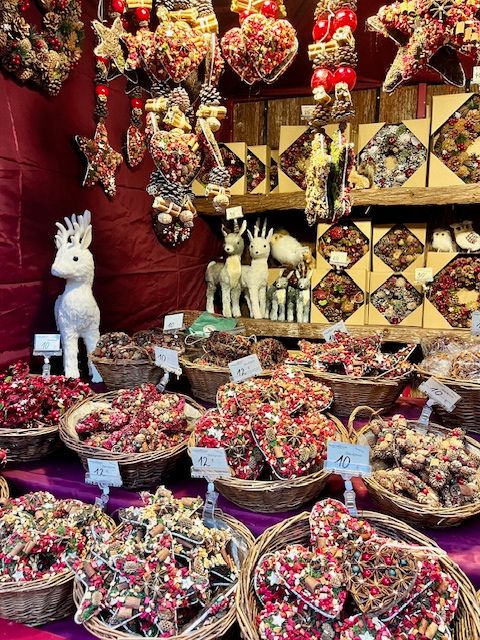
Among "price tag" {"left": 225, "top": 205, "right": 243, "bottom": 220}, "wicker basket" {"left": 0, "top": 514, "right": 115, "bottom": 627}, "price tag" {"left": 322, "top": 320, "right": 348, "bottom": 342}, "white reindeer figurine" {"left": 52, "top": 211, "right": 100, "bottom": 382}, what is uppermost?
"price tag" {"left": 225, "top": 205, "right": 243, "bottom": 220}

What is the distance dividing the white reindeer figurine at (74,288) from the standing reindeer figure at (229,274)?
1.25 meters

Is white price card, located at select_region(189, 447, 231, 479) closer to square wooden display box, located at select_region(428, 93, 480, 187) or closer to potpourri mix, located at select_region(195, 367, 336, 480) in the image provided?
potpourri mix, located at select_region(195, 367, 336, 480)

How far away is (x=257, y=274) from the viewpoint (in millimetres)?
3311

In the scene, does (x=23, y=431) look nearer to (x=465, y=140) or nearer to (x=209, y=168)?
(x=209, y=168)

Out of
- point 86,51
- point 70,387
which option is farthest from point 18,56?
point 70,387

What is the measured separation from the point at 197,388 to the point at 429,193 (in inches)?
69.4

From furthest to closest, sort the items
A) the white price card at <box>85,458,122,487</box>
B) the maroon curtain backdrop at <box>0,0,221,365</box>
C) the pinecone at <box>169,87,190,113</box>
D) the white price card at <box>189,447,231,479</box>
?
1. the maroon curtain backdrop at <box>0,0,221,365</box>
2. the pinecone at <box>169,87,190,113</box>
3. the white price card at <box>85,458,122,487</box>
4. the white price card at <box>189,447,231,479</box>

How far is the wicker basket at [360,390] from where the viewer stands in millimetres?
1801

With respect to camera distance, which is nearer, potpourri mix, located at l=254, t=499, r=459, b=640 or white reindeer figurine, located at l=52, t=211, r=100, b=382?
potpourri mix, located at l=254, t=499, r=459, b=640

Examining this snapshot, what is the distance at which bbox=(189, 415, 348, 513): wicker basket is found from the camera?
49.9 inches

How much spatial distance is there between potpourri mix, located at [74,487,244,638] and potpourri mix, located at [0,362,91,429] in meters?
0.65

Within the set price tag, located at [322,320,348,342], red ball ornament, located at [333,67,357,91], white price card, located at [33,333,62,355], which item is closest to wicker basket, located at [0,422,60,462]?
white price card, located at [33,333,62,355]

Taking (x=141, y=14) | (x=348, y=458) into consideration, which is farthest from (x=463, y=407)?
(x=141, y=14)

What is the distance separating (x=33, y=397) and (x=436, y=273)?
2267 millimetres
